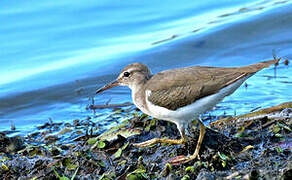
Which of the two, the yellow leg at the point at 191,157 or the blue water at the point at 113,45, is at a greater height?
the blue water at the point at 113,45

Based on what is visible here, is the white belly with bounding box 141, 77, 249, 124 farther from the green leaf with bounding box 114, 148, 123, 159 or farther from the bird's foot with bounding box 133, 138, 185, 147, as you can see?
the green leaf with bounding box 114, 148, 123, 159

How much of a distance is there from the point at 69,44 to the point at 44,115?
3.05 m

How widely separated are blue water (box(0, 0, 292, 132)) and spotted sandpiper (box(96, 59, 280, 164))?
2351mm

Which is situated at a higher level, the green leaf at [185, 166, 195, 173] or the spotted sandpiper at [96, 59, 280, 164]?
the spotted sandpiper at [96, 59, 280, 164]

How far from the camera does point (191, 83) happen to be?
17.1 ft

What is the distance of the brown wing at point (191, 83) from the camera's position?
16.8 feet

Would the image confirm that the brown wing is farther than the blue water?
No

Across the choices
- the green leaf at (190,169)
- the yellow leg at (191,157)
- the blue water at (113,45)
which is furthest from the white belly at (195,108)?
the blue water at (113,45)

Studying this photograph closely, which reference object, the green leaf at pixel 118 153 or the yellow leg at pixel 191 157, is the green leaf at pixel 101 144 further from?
the yellow leg at pixel 191 157

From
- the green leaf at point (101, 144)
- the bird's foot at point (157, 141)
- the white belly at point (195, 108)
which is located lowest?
the bird's foot at point (157, 141)

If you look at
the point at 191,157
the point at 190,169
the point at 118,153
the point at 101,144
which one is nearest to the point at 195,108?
the point at 191,157

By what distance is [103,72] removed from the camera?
1011 centimetres

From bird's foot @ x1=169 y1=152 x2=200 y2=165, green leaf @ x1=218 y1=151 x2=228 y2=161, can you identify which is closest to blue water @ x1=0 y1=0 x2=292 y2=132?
bird's foot @ x1=169 y1=152 x2=200 y2=165

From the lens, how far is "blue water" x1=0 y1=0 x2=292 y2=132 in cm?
877
